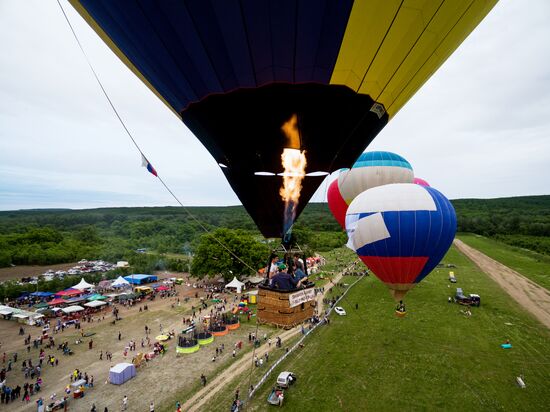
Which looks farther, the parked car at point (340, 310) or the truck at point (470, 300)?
the truck at point (470, 300)

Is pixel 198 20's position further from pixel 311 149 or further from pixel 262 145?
pixel 311 149

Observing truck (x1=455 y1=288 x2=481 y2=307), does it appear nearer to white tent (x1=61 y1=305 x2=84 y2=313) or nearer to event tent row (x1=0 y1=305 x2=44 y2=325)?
white tent (x1=61 y1=305 x2=84 y2=313)

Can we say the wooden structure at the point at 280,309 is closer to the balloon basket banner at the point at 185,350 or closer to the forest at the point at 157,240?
the balloon basket banner at the point at 185,350

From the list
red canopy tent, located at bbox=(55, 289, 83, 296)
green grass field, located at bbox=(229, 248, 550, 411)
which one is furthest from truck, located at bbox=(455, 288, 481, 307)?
red canopy tent, located at bbox=(55, 289, 83, 296)

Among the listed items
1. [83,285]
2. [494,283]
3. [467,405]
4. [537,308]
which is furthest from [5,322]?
[494,283]

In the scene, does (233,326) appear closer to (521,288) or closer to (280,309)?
(280,309)

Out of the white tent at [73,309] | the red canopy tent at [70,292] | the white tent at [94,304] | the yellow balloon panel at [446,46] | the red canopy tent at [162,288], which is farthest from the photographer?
the red canopy tent at [162,288]

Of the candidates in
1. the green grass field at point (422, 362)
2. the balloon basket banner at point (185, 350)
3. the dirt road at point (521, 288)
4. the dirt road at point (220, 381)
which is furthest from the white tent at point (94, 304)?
the dirt road at point (521, 288)
